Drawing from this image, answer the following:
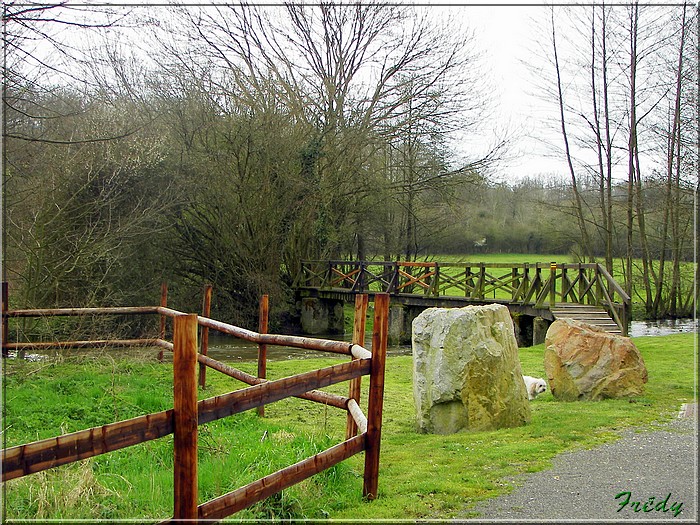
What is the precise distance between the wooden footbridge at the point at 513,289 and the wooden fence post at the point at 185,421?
11267mm

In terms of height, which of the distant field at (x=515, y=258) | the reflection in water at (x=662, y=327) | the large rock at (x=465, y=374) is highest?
the distant field at (x=515, y=258)

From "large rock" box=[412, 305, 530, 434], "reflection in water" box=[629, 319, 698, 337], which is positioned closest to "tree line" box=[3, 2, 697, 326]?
"reflection in water" box=[629, 319, 698, 337]

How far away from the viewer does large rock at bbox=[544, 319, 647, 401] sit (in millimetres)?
7879

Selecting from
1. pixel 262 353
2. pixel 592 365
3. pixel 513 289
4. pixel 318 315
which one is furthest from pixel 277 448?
pixel 318 315

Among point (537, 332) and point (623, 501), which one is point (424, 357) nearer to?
point (623, 501)

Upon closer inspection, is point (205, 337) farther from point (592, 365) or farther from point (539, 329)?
point (539, 329)

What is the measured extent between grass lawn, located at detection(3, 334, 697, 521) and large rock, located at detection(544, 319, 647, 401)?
0.75ft

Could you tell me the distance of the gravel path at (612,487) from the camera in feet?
13.0

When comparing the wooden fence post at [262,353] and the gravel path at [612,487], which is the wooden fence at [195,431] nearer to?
the gravel path at [612,487]

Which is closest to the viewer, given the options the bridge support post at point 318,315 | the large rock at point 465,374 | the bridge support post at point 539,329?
the large rock at point 465,374

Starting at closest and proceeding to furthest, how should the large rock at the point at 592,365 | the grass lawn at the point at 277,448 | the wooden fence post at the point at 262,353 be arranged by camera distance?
the grass lawn at the point at 277,448, the wooden fence post at the point at 262,353, the large rock at the point at 592,365

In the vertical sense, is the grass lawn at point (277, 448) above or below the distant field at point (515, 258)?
below

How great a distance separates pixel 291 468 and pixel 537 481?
1924 mm

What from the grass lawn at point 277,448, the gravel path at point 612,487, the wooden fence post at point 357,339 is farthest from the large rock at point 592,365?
the wooden fence post at point 357,339
